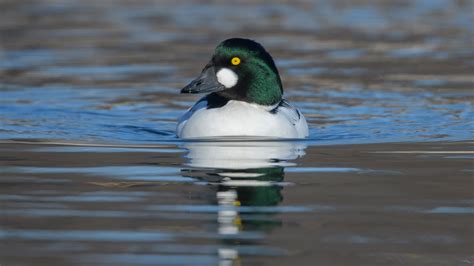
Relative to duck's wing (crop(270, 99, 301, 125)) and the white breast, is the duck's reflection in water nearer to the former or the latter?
the white breast

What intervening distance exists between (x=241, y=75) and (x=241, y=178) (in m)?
2.35

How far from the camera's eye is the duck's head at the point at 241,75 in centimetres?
1016

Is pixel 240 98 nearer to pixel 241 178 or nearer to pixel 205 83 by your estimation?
pixel 205 83

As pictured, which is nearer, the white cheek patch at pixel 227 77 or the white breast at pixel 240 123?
the white breast at pixel 240 123

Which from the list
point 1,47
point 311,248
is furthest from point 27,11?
point 311,248

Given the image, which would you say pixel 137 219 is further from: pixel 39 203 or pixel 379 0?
pixel 379 0

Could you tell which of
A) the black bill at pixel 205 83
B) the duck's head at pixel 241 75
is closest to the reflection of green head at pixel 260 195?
the black bill at pixel 205 83

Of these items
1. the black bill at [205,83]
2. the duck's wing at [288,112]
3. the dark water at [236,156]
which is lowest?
the dark water at [236,156]

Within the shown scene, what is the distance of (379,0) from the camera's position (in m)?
25.3

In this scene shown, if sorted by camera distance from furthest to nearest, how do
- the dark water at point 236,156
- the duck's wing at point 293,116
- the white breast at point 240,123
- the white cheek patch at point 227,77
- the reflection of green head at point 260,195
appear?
the duck's wing at point 293,116, the white cheek patch at point 227,77, the white breast at point 240,123, the reflection of green head at point 260,195, the dark water at point 236,156

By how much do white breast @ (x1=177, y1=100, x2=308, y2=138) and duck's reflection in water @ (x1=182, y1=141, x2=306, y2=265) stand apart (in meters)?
0.18

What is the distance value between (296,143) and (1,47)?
9.18 m

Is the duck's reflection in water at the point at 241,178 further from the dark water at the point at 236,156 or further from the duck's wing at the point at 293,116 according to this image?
the duck's wing at the point at 293,116

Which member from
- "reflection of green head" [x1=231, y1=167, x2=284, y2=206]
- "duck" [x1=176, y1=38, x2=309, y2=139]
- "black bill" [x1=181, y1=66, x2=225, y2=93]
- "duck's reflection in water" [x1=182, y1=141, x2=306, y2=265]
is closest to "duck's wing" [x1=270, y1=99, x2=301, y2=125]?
"duck" [x1=176, y1=38, x2=309, y2=139]
